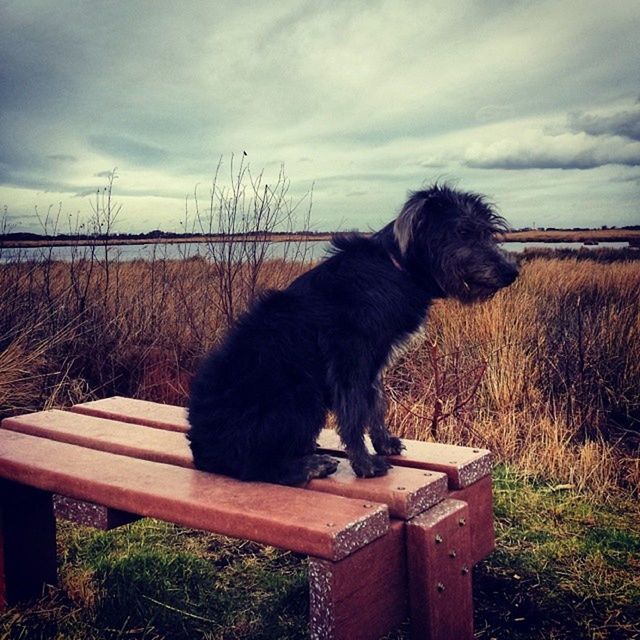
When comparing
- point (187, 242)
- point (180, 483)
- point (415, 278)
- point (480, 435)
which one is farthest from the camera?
point (187, 242)

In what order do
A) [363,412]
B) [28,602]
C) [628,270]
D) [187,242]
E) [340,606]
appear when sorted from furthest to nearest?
[628,270], [187,242], [28,602], [363,412], [340,606]

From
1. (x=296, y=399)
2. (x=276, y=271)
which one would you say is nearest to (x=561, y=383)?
(x=276, y=271)

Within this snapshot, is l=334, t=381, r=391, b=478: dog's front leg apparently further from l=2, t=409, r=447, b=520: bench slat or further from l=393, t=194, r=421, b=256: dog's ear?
l=393, t=194, r=421, b=256: dog's ear

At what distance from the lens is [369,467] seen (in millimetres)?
2111

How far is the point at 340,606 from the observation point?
1621mm

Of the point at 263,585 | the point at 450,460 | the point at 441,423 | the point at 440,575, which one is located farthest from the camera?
the point at 441,423

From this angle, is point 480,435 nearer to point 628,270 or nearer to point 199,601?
point 199,601

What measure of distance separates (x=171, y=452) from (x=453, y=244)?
1.32 meters

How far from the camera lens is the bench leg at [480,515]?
2197mm

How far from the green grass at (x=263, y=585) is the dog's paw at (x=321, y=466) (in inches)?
29.0

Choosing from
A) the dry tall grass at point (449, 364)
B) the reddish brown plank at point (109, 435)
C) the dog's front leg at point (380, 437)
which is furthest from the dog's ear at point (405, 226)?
the dry tall grass at point (449, 364)

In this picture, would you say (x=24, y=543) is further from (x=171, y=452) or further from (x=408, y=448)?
(x=408, y=448)

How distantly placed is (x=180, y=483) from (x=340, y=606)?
2.30 feet

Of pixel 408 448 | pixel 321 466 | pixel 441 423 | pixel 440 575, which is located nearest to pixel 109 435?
pixel 321 466
